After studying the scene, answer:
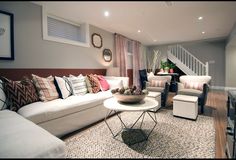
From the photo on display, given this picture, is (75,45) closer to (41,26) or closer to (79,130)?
(41,26)

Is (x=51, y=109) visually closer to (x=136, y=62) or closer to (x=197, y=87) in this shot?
(x=197, y=87)

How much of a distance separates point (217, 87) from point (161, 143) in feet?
20.1

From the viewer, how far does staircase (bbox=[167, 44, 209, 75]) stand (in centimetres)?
582

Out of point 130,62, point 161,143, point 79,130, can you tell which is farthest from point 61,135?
point 130,62

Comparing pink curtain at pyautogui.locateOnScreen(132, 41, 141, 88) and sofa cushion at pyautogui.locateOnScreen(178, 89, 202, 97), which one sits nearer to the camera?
sofa cushion at pyautogui.locateOnScreen(178, 89, 202, 97)

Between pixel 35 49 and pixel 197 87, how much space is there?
3.49 meters

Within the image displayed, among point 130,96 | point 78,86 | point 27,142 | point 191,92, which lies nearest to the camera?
point 27,142

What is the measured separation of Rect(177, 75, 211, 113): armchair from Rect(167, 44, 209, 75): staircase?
2.70 meters

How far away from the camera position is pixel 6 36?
6.92 ft

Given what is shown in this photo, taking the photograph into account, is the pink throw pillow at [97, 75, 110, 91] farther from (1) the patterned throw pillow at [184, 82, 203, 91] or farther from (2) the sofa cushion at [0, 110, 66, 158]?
(1) the patterned throw pillow at [184, 82, 203, 91]

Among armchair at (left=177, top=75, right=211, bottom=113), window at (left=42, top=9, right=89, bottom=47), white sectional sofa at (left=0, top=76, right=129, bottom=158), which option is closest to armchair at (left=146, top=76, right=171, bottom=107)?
armchair at (left=177, top=75, right=211, bottom=113)

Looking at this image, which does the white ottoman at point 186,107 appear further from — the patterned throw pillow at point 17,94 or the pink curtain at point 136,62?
the pink curtain at point 136,62

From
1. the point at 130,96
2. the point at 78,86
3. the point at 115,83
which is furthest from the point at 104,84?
the point at 130,96

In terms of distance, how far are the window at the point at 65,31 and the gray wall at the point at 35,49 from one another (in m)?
0.09
